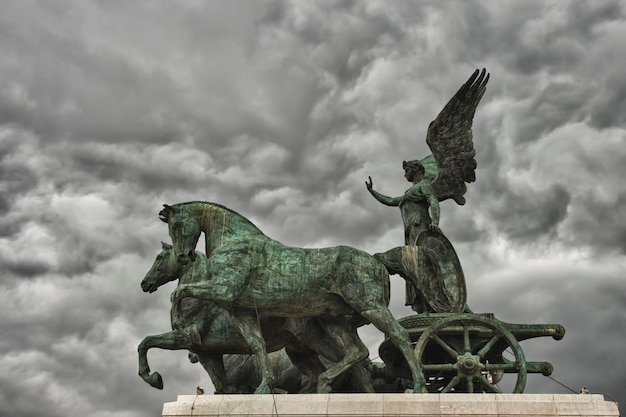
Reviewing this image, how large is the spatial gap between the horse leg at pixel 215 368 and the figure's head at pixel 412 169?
5805 mm

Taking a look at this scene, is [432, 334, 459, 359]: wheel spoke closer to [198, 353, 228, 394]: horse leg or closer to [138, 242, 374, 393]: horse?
[138, 242, 374, 393]: horse

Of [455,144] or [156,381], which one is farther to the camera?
[455,144]

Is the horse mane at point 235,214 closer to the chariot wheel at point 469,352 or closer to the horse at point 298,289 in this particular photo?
the horse at point 298,289

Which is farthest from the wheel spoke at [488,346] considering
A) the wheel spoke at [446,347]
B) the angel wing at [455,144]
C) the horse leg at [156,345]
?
the horse leg at [156,345]

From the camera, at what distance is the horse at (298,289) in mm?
12164

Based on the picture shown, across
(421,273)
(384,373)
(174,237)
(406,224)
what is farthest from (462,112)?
(174,237)

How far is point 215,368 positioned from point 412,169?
19.9 ft

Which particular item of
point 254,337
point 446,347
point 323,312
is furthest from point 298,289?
point 446,347

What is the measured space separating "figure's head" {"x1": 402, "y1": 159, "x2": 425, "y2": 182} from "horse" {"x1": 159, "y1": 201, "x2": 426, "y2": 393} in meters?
4.11

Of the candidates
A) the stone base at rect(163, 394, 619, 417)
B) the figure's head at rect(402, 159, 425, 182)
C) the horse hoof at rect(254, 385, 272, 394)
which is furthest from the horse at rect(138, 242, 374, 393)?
the figure's head at rect(402, 159, 425, 182)

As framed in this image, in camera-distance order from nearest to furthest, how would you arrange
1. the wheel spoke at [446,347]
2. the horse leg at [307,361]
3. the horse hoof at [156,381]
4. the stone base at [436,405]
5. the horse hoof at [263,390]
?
the stone base at [436,405], the horse hoof at [263,390], the wheel spoke at [446,347], the horse hoof at [156,381], the horse leg at [307,361]

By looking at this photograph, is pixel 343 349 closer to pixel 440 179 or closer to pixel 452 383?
pixel 452 383

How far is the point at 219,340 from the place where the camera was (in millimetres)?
13391

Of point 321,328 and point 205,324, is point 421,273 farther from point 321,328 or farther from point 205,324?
point 205,324
